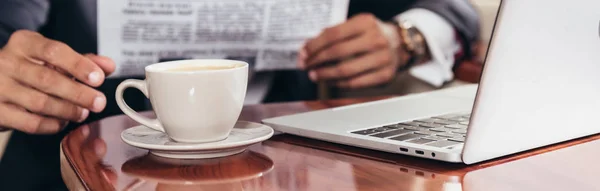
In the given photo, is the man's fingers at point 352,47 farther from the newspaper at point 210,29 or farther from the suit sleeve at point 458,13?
the suit sleeve at point 458,13

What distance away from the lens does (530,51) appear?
436mm

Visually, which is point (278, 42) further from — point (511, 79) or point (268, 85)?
point (511, 79)

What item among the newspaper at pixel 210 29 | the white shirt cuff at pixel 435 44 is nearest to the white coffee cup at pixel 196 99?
the newspaper at pixel 210 29

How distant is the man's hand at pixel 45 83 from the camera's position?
666mm

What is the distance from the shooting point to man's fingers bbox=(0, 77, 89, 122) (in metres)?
0.71

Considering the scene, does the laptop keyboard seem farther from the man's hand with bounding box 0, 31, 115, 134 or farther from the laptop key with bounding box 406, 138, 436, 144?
the man's hand with bounding box 0, 31, 115, 134

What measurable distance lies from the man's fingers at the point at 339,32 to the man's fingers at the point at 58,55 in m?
0.42

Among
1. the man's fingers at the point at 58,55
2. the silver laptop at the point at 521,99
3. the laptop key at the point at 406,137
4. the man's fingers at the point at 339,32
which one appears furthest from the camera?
the man's fingers at the point at 339,32

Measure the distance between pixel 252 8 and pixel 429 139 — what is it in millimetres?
530

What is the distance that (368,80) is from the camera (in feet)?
3.50

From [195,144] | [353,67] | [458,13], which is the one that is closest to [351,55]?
[353,67]

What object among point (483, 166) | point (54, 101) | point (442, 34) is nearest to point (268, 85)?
point (442, 34)

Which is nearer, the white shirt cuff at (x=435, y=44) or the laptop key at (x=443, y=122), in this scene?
the laptop key at (x=443, y=122)

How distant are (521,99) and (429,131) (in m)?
0.12
